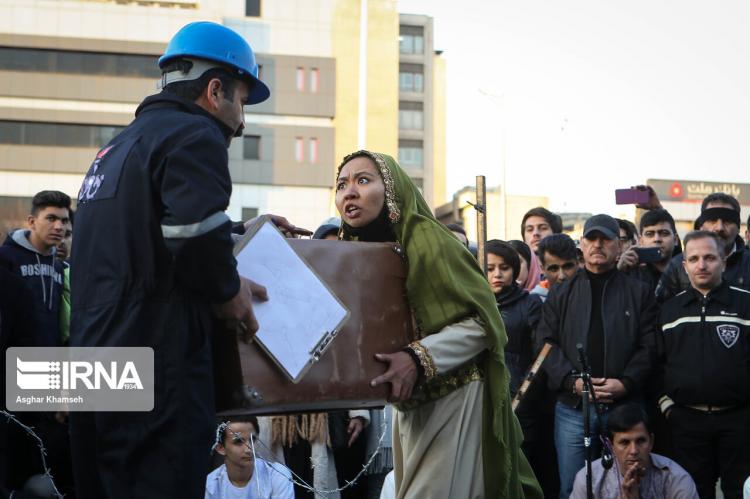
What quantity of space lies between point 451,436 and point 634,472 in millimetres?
2721

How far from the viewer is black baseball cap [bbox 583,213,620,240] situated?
285 inches

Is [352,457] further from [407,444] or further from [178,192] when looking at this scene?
[178,192]

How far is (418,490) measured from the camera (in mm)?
4156

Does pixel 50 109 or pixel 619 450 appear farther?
pixel 50 109

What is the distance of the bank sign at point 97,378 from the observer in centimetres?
318

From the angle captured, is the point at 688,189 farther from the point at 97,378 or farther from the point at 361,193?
the point at 97,378

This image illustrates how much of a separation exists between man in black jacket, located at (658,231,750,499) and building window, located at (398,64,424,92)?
68100mm

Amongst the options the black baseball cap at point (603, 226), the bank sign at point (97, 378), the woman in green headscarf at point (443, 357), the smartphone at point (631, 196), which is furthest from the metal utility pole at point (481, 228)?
the bank sign at point (97, 378)

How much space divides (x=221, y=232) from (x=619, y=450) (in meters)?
4.22

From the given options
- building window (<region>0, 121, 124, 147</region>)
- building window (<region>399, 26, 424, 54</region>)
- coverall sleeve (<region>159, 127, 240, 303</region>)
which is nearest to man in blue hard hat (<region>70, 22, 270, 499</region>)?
coverall sleeve (<region>159, 127, 240, 303</region>)

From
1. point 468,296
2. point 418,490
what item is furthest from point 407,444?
point 468,296

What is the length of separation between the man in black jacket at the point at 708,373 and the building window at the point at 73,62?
4069 centimetres

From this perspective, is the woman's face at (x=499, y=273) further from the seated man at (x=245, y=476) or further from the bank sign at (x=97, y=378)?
the bank sign at (x=97, y=378)

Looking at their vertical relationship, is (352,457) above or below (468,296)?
below
